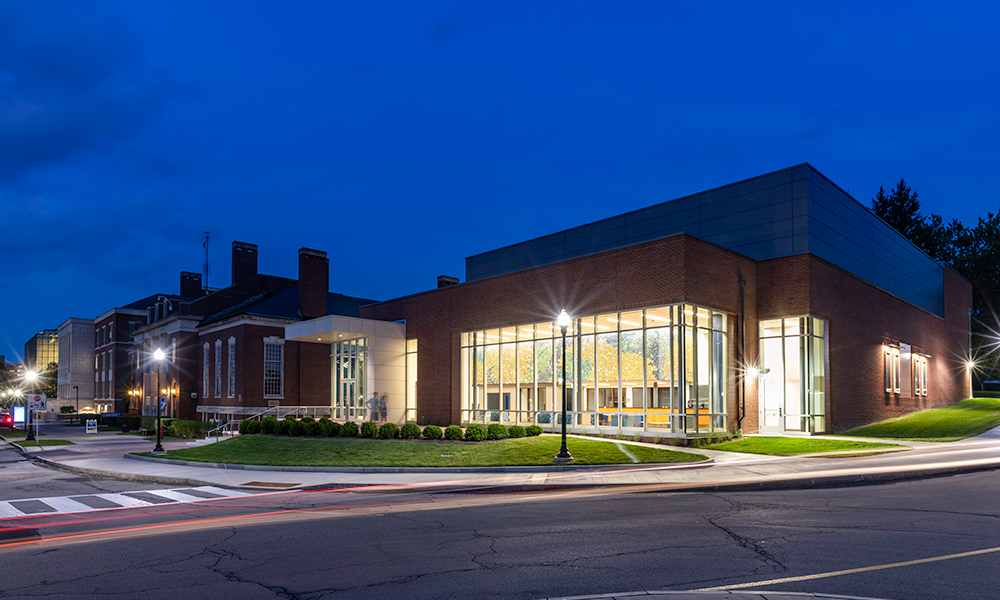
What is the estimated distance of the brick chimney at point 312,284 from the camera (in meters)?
52.0

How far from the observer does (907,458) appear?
20.5 m

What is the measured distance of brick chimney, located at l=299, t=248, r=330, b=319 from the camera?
52.0 m

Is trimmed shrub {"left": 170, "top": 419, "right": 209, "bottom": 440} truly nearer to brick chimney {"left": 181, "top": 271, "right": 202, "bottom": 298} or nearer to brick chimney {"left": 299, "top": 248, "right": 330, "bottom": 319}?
brick chimney {"left": 299, "top": 248, "right": 330, "bottom": 319}

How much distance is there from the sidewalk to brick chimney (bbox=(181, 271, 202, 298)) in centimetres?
5287

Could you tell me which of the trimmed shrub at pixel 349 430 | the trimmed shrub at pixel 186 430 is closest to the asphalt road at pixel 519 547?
the trimmed shrub at pixel 349 430

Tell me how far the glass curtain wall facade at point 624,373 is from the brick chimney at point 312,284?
24.1 metres

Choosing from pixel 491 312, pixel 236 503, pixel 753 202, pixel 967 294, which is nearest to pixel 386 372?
pixel 491 312

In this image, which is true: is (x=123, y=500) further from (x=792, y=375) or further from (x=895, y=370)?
(x=895, y=370)

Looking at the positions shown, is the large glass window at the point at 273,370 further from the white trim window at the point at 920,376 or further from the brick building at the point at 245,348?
the white trim window at the point at 920,376

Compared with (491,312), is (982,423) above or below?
below

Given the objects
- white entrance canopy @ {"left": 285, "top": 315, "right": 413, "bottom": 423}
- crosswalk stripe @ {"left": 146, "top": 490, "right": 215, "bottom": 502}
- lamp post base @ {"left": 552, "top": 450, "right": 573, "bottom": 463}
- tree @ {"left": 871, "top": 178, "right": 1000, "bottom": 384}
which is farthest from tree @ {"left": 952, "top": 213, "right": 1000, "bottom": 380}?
crosswalk stripe @ {"left": 146, "top": 490, "right": 215, "bottom": 502}

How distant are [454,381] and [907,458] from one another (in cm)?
2135

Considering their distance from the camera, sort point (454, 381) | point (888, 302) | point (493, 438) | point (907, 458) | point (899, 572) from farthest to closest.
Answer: point (888, 302) → point (454, 381) → point (493, 438) → point (907, 458) → point (899, 572)

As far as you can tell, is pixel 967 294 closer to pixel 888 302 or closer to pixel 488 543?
pixel 888 302
